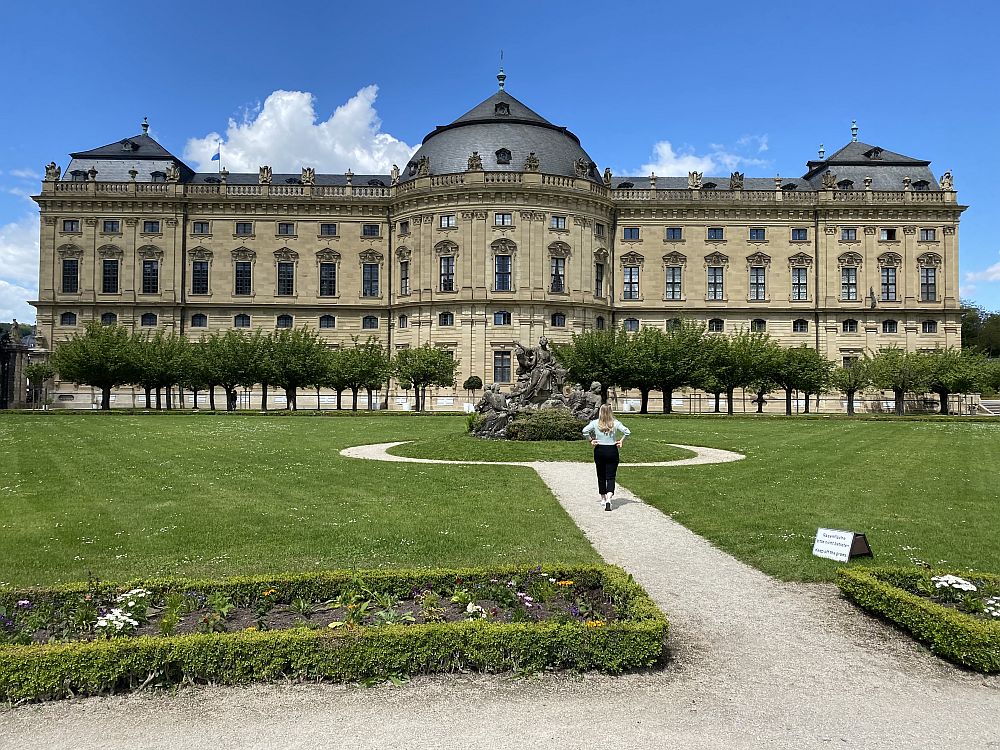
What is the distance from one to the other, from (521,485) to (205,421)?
2880 cm

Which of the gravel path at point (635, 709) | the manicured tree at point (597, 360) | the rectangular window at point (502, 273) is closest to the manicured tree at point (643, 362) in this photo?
the manicured tree at point (597, 360)

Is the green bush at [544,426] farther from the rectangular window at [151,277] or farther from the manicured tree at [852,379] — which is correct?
the rectangular window at [151,277]

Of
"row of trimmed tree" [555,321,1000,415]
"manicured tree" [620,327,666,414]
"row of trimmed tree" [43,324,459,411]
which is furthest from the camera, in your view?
"row of trimmed tree" [43,324,459,411]

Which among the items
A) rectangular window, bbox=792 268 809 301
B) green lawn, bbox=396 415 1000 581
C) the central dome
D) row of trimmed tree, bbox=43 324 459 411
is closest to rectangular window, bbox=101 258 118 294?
row of trimmed tree, bbox=43 324 459 411

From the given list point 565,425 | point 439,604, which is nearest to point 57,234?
point 565,425

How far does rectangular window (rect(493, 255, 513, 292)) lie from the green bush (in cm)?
3912

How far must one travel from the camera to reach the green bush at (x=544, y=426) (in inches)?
1065

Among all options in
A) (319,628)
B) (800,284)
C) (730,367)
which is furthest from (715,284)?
(319,628)

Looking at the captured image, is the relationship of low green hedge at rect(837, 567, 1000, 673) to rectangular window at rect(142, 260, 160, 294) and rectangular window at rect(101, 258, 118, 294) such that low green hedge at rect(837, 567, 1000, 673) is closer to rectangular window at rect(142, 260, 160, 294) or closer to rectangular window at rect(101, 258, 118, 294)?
rectangular window at rect(142, 260, 160, 294)

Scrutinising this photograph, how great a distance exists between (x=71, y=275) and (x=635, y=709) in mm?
79495

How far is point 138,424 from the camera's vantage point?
36688 mm

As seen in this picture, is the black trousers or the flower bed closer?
the flower bed

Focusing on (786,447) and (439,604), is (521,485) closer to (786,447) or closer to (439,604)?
(439,604)

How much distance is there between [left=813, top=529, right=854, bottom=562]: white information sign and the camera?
996 centimetres
